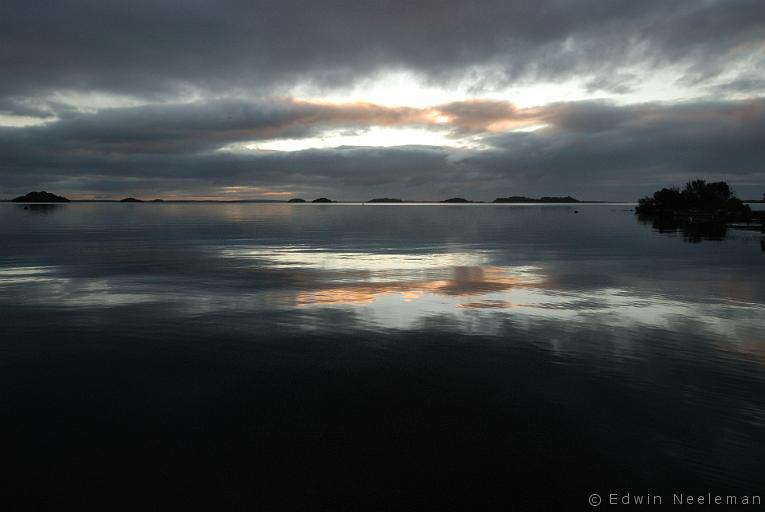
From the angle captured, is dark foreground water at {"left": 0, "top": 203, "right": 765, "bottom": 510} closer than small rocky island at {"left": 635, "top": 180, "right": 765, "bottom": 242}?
Yes

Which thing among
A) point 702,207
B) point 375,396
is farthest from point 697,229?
point 375,396

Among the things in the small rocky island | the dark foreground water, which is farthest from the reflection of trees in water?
the dark foreground water

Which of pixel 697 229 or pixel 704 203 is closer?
pixel 697 229

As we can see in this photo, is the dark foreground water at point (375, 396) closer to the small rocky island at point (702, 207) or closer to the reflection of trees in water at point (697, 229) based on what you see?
the reflection of trees in water at point (697, 229)

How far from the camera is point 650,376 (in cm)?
1564

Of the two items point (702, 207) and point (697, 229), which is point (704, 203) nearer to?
point (702, 207)

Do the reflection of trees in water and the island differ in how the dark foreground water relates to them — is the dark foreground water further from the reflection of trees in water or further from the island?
the island

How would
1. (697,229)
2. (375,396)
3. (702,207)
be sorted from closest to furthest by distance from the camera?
(375,396) → (697,229) → (702,207)

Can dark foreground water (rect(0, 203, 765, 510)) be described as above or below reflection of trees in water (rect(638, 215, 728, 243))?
below

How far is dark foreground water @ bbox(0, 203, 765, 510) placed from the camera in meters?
9.98

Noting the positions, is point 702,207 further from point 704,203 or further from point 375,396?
point 375,396

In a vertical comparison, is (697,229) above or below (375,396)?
above

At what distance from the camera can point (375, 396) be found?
545 inches

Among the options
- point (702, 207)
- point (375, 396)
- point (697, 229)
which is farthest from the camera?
point (702, 207)
